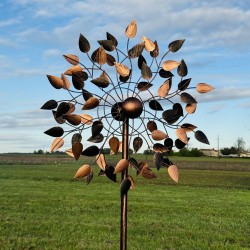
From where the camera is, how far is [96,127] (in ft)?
10.3

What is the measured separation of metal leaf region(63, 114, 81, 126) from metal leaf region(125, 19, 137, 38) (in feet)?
2.51

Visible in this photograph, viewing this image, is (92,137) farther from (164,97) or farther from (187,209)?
(187,209)

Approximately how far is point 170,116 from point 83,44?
87cm

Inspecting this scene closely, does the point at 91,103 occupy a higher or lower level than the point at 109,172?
higher

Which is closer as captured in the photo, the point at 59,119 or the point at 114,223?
the point at 59,119

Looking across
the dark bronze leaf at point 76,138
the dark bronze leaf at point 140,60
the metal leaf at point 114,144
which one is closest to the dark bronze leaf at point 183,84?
the dark bronze leaf at point 140,60

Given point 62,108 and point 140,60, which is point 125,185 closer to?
point 62,108

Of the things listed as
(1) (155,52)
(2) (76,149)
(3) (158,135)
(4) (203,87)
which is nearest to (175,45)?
(1) (155,52)

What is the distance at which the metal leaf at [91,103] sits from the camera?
3.10m

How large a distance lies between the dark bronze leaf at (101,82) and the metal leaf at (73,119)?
0.93 feet

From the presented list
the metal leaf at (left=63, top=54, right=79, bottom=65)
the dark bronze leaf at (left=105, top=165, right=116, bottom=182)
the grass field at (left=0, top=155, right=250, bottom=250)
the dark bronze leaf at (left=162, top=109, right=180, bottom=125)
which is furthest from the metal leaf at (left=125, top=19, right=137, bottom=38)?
the grass field at (left=0, top=155, right=250, bottom=250)

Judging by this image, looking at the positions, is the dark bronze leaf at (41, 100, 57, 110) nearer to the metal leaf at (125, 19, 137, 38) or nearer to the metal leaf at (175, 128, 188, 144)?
the metal leaf at (125, 19, 137, 38)

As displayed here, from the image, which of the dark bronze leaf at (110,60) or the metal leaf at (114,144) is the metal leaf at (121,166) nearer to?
the metal leaf at (114,144)

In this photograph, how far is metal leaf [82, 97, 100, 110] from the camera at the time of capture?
310cm
